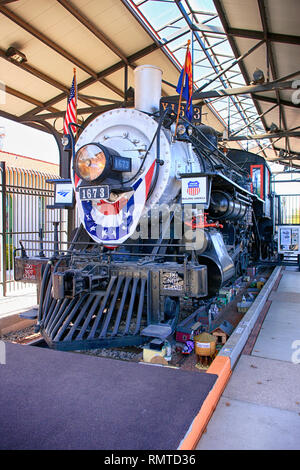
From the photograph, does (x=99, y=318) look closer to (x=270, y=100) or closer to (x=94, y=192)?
(x=94, y=192)

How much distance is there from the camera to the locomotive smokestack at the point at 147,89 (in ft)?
13.6

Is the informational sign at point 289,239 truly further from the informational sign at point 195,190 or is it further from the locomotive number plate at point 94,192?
the locomotive number plate at point 94,192

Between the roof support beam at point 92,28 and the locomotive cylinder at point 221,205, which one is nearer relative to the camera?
the locomotive cylinder at point 221,205

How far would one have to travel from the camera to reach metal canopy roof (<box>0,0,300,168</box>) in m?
6.48

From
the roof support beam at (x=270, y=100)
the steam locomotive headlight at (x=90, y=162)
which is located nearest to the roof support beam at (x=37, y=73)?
the steam locomotive headlight at (x=90, y=162)

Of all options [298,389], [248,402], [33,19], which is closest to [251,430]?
[248,402]

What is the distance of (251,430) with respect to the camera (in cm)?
192

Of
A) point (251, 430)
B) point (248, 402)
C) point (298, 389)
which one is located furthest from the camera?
point (298, 389)

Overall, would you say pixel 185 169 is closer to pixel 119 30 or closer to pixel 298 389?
pixel 298 389

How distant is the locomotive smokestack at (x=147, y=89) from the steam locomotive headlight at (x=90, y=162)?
3.33ft

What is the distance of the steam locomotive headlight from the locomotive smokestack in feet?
3.33

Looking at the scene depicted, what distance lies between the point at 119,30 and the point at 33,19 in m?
1.83

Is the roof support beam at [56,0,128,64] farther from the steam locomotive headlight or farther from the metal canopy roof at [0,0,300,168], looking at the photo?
the steam locomotive headlight

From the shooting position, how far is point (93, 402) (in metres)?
2.06
